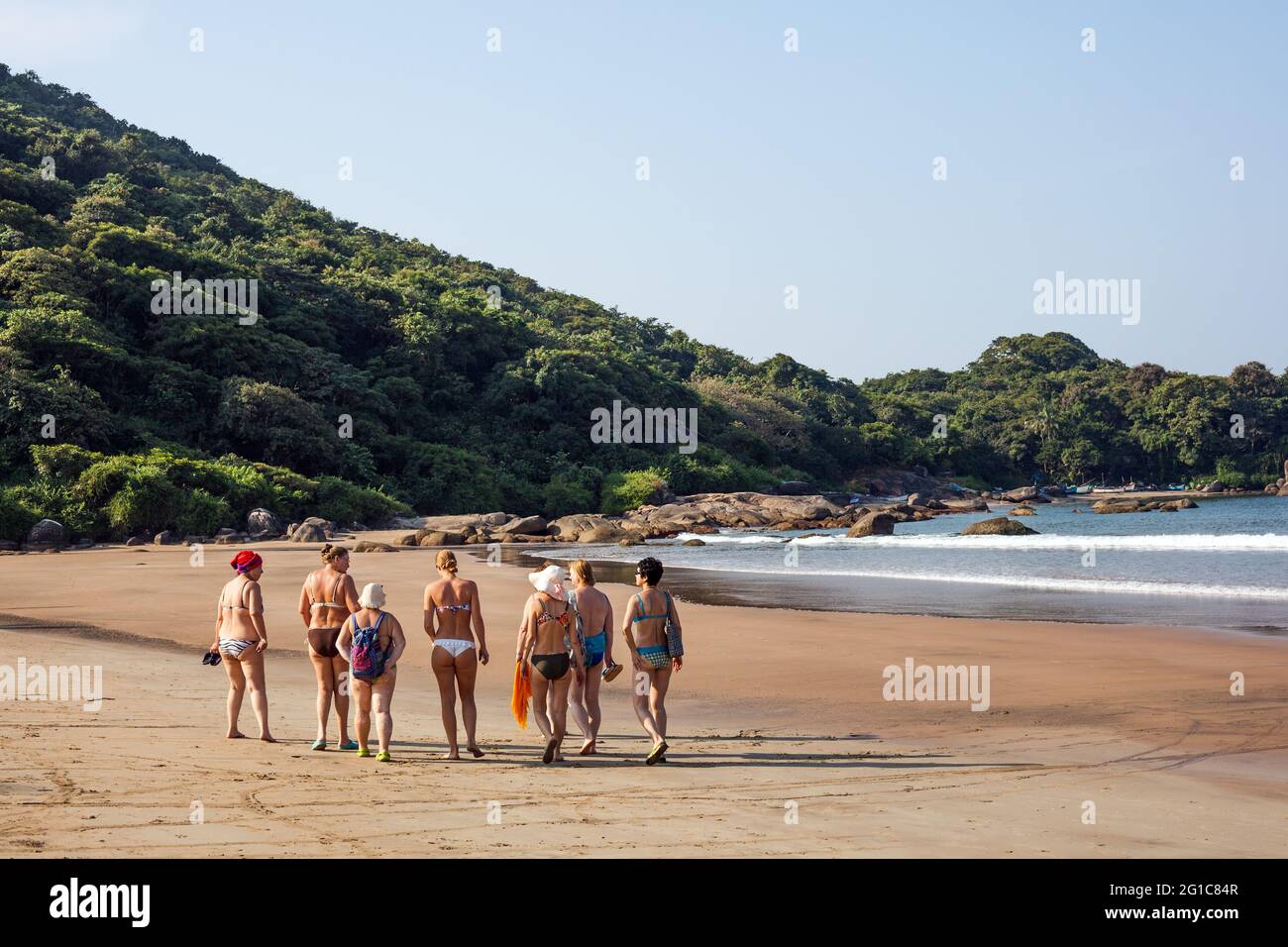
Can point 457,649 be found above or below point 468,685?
above

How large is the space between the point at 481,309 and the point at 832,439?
33.1 metres

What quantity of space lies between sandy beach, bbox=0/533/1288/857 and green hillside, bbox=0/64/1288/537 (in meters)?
31.8

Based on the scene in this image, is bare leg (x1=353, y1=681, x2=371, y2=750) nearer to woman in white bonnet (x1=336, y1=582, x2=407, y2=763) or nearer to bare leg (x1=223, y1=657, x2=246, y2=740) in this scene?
woman in white bonnet (x1=336, y1=582, x2=407, y2=763)

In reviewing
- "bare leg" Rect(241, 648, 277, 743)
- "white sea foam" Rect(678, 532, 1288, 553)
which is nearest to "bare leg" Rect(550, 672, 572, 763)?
"bare leg" Rect(241, 648, 277, 743)

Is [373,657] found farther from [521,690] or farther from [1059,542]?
[1059,542]

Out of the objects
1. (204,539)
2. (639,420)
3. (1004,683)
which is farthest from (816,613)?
(639,420)

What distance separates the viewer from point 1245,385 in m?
102

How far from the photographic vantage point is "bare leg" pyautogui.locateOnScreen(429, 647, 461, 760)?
29.5 ft

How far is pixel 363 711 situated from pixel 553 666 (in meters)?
1.56

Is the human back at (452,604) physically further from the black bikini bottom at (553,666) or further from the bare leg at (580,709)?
the bare leg at (580,709)

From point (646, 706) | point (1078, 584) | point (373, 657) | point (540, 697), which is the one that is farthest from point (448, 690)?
point (1078, 584)

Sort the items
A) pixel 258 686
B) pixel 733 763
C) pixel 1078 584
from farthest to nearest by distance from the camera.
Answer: pixel 1078 584 < pixel 258 686 < pixel 733 763

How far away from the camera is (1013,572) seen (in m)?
28.9

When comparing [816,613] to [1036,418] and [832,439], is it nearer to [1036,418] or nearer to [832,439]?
[832,439]
